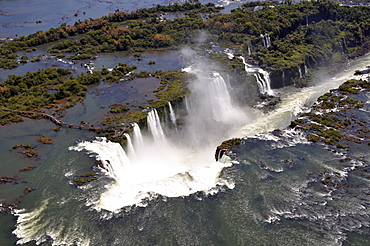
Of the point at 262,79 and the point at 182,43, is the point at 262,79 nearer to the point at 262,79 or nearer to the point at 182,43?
the point at 262,79

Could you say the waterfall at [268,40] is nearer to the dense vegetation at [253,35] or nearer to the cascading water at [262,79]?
the dense vegetation at [253,35]

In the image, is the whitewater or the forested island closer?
the whitewater

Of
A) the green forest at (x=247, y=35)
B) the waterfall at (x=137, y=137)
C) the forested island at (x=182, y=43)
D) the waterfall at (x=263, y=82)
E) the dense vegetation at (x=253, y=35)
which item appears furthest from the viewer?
the green forest at (x=247, y=35)

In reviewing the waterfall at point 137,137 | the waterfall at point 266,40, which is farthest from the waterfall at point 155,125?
the waterfall at point 266,40

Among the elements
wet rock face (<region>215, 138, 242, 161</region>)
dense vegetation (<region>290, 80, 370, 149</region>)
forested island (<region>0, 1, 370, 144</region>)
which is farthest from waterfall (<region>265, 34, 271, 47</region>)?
wet rock face (<region>215, 138, 242, 161</region>)

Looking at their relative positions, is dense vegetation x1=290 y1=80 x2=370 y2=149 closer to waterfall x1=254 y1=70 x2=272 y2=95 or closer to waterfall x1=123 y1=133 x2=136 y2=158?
waterfall x1=254 y1=70 x2=272 y2=95

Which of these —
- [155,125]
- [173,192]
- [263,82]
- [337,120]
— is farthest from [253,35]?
[173,192]

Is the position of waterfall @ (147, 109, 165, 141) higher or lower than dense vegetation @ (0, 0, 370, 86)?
lower
